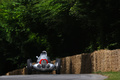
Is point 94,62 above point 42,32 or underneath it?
underneath

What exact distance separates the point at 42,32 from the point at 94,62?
14970mm

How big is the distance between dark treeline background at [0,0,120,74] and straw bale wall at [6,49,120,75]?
3191 millimetres

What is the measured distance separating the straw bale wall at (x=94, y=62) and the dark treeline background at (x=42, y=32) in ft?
10.5

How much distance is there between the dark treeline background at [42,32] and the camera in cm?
3725

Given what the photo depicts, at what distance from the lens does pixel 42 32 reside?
4162 centimetres

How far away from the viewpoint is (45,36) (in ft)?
143

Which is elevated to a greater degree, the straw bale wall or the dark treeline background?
the dark treeline background

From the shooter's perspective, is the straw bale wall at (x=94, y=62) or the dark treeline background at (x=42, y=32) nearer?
the straw bale wall at (x=94, y=62)

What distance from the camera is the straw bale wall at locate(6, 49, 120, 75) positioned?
24.0 meters

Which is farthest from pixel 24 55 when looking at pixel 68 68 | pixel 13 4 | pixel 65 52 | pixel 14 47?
pixel 68 68

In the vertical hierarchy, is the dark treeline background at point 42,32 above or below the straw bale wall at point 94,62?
above

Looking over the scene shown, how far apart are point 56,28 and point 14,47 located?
10.2 metres

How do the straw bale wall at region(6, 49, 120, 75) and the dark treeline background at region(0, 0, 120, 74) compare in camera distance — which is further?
the dark treeline background at region(0, 0, 120, 74)

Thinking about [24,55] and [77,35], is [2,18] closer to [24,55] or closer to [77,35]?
[24,55]
